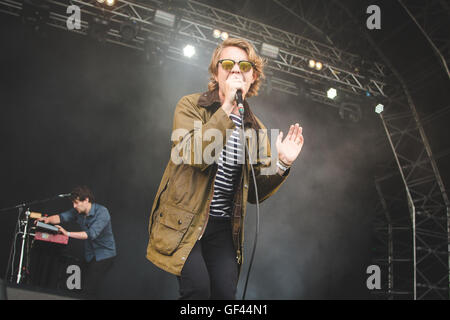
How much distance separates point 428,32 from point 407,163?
8.79ft

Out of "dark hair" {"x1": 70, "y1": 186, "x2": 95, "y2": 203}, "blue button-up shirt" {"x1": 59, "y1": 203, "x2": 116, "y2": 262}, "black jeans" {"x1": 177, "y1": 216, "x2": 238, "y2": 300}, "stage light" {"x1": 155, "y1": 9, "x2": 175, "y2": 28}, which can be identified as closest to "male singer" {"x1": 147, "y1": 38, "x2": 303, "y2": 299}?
"black jeans" {"x1": 177, "y1": 216, "x2": 238, "y2": 300}

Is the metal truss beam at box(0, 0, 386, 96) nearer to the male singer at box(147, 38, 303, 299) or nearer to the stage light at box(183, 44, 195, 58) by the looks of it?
the stage light at box(183, 44, 195, 58)

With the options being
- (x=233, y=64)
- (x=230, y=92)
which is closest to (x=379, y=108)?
(x=233, y=64)

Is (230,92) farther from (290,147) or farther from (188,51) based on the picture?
(188,51)

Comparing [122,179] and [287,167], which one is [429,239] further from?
[287,167]

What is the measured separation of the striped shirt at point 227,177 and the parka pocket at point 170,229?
0.15 metres

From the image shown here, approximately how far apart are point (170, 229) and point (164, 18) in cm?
549

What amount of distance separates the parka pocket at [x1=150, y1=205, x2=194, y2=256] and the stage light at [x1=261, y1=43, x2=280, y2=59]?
5815mm

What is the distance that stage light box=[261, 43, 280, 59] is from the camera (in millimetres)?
6957

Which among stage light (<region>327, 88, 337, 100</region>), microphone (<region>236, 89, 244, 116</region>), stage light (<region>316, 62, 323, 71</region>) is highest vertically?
stage light (<region>316, 62, 323, 71</region>)

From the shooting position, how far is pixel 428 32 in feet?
22.6

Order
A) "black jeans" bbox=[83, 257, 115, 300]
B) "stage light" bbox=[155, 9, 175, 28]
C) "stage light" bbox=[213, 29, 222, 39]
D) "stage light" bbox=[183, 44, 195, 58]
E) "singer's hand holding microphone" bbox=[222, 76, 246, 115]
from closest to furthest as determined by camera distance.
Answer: "singer's hand holding microphone" bbox=[222, 76, 246, 115] → "black jeans" bbox=[83, 257, 115, 300] → "stage light" bbox=[155, 9, 175, 28] → "stage light" bbox=[213, 29, 222, 39] → "stage light" bbox=[183, 44, 195, 58]

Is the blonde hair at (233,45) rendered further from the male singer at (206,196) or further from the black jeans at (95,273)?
the black jeans at (95,273)

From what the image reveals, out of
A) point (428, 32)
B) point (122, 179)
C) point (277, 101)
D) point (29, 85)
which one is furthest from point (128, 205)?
point (428, 32)
